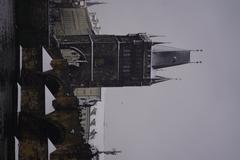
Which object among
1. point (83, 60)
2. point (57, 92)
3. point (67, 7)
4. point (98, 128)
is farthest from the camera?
point (98, 128)

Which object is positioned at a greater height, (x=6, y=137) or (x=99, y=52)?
(x=99, y=52)

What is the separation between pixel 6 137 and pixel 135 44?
28718 millimetres

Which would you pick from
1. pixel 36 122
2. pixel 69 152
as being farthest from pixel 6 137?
pixel 69 152

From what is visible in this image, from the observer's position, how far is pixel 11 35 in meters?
15.4

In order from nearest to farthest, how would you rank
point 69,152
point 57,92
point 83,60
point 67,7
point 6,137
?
point 6,137 → point 57,92 → point 69,152 → point 83,60 → point 67,7

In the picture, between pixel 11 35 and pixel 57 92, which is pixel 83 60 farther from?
pixel 11 35

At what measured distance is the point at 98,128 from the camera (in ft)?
213

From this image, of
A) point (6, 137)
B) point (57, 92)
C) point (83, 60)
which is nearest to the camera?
point (6, 137)

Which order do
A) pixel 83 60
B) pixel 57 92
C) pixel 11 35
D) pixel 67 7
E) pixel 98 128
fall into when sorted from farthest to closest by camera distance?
1. pixel 98 128
2. pixel 67 7
3. pixel 83 60
4. pixel 57 92
5. pixel 11 35

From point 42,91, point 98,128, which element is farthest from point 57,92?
point 98,128

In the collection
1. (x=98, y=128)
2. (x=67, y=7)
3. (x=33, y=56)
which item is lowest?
(x=98, y=128)

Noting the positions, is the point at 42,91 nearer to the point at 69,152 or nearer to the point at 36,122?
the point at 36,122

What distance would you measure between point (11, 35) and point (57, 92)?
12.6 feet

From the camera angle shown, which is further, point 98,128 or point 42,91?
point 98,128
